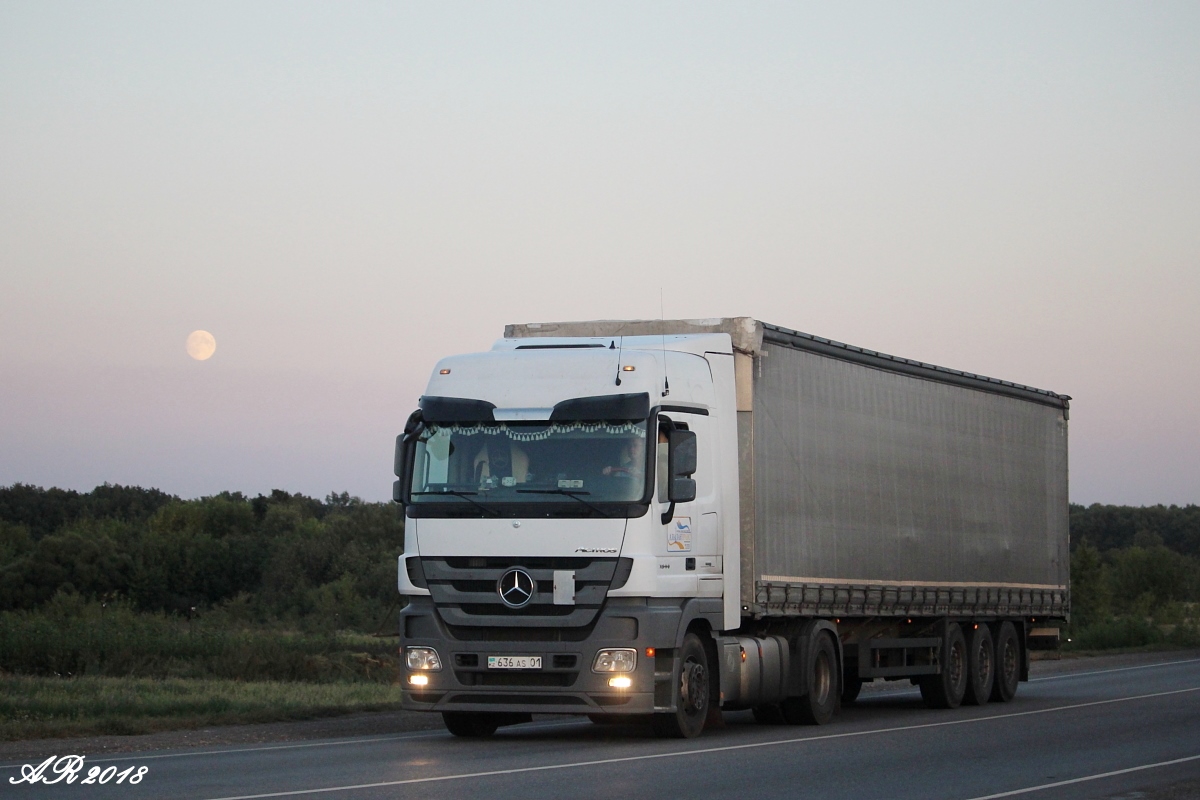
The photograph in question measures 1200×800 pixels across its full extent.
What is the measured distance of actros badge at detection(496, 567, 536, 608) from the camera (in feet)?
49.4

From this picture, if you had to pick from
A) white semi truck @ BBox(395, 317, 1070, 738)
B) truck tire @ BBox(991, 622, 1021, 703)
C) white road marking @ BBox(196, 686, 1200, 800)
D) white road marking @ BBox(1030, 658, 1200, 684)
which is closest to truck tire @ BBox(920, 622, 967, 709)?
white semi truck @ BBox(395, 317, 1070, 738)

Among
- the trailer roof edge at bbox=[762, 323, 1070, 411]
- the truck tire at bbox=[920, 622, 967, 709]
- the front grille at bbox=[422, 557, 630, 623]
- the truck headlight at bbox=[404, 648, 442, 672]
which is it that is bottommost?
the truck tire at bbox=[920, 622, 967, 709]

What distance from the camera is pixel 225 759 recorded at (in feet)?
45.4

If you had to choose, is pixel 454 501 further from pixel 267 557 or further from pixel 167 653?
pixel 267 557

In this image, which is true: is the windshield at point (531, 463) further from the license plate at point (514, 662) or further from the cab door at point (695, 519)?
the license plate at point (514, 662)

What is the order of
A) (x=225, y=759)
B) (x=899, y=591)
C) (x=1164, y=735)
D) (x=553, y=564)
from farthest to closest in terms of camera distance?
(x=899, y=591) → (x=1164, y=735) → (x=553, y=564) → (x=225, y=759)

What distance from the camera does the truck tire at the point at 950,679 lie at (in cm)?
2151

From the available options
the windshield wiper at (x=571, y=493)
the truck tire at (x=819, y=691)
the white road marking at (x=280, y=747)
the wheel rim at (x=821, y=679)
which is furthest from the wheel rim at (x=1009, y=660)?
the windshield wiper at (x=571, y=493)

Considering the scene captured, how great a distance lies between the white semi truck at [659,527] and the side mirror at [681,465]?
0.05 feet

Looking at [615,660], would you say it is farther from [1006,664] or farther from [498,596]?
[1006,664]

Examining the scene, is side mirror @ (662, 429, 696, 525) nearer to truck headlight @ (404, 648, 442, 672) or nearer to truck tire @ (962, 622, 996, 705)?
truck headlight @ (404, 648, 442, 672)

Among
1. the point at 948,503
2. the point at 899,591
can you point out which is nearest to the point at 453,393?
the point at 899,591

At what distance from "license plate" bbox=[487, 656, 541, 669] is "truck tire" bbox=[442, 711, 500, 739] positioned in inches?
46.5

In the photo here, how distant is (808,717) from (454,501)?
547 cm
